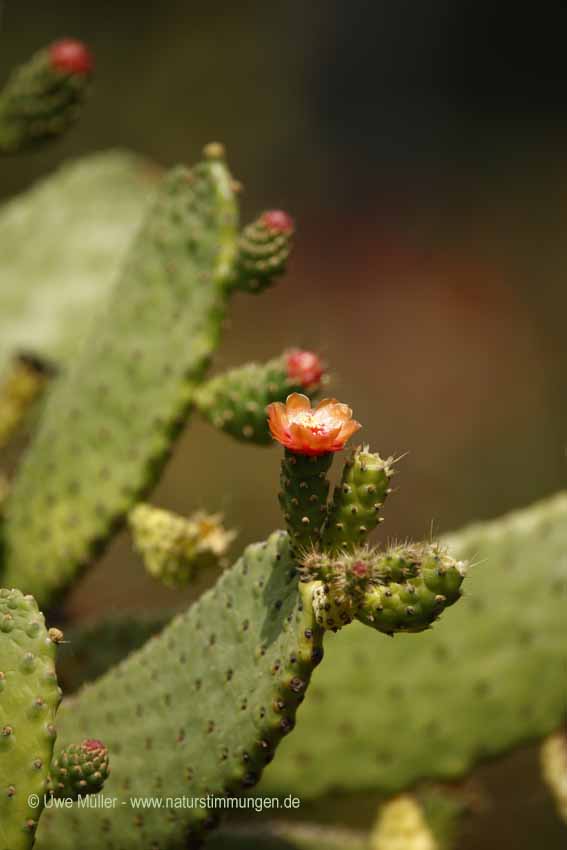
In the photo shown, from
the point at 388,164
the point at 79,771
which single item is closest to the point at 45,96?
the point at 79,771

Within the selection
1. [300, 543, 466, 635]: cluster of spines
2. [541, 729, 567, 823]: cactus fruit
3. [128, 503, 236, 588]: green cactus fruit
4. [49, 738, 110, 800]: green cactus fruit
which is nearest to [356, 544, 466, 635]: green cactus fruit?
[300, 543, 466, 635]: cluster of spines

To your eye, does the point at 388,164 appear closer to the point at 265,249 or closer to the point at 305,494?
the point at 265,249

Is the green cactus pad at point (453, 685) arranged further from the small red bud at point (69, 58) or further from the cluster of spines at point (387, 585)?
the small red bud at point (69, 58)

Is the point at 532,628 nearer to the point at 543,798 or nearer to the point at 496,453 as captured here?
the point at 543,798

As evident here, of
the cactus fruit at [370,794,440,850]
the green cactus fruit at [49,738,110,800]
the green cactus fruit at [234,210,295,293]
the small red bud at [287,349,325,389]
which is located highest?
the green cactus fruit at [234,210,295,293]

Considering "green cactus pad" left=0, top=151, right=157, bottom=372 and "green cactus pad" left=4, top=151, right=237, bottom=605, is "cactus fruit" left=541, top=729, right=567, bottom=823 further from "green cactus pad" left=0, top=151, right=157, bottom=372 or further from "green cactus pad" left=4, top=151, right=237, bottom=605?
"green cactus pad" left=0, top=151, right=157, bottom=372

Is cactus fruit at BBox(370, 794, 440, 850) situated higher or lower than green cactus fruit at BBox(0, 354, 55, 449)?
lower

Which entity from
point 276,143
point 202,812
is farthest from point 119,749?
point 276,143
